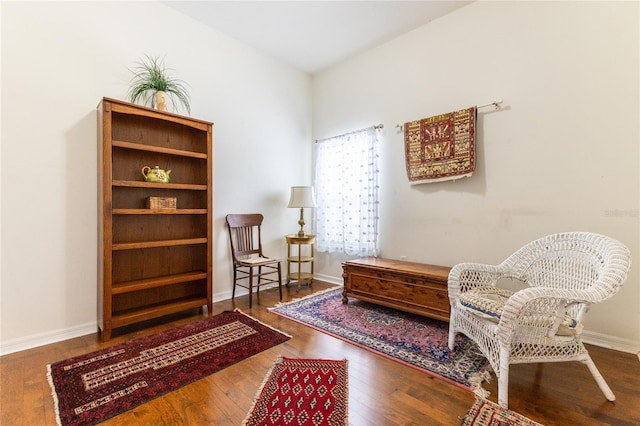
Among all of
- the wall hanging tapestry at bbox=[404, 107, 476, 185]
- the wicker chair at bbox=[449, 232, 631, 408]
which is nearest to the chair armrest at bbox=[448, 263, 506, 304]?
the wicker chair at bbox=[449, 232, 631, 408]

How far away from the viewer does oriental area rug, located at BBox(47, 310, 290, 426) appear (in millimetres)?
1497

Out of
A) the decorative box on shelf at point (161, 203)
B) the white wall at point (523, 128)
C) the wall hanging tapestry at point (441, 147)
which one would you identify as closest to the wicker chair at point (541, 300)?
the white wall at point (523, 128)

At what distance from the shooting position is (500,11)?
8.70 ft

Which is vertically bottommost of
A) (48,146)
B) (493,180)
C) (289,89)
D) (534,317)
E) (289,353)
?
(289,353)

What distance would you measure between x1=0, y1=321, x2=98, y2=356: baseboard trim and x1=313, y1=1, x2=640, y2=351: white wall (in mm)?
3001

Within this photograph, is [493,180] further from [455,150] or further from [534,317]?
[534,317]

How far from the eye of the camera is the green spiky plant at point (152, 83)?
2602 millimetres

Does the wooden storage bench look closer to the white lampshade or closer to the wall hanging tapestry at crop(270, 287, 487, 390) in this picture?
the wall hanging tapestry at crop(270, 287, 487, 390)

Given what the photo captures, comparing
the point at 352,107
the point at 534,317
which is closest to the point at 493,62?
the point at 352,107

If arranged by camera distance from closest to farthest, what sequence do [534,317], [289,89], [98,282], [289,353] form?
[534,317] < [289,353] < [98,282] < [289,89]

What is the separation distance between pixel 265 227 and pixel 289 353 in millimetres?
2011

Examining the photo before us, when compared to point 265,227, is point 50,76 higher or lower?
higher

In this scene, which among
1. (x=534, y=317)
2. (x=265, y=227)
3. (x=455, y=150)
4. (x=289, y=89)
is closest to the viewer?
(x=534, y=317)

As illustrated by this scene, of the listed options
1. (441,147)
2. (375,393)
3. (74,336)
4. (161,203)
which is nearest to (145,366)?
(74,336)
